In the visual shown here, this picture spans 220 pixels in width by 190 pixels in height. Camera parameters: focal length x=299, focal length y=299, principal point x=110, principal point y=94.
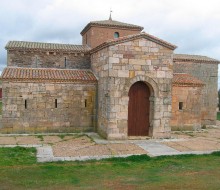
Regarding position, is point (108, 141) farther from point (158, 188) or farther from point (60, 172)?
point (158, 188)

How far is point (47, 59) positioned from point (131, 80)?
19.3ft

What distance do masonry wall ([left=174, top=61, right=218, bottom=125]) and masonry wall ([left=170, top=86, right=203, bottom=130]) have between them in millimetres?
3067

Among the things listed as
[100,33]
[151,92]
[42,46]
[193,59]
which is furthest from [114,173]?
[193,59]

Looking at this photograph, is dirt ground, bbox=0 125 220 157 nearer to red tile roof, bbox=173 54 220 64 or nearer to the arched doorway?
the arched doorway

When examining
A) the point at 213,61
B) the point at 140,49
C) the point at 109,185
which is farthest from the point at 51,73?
the point at 213,61

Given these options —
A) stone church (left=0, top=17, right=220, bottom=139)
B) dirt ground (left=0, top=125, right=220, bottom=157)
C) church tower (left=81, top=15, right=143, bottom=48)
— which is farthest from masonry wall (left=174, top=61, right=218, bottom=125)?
dirt ground (left=0, top=125, right=220, bottom=157)

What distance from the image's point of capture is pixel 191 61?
19.6m

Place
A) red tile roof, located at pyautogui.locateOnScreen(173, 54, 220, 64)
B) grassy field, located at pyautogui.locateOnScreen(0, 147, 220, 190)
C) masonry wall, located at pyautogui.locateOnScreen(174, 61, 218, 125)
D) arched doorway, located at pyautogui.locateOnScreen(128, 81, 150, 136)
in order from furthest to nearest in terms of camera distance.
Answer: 1. masonry wall, located at pyautogui.locateOnScreen(174, 61, 218, 125)
2. red tile roof, located at pyautogui.locateOnScreen(173, 54, 220, 64)
3. arched doorway, located at pyautogui.locateOnScreen(128, 81, 150, 136)
4. grassy field, located at pyautogui.locateOnScreen(0, 147, 220, 190)

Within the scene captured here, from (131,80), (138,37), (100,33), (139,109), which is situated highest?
(100,33)

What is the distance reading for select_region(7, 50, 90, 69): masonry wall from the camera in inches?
650

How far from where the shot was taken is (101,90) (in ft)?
47.8

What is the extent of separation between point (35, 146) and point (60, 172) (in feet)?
12.4

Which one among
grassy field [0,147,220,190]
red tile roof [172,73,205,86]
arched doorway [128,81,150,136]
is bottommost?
grassy field [0,147,220,190]

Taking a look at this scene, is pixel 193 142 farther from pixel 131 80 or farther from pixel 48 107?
pixel 48 107
